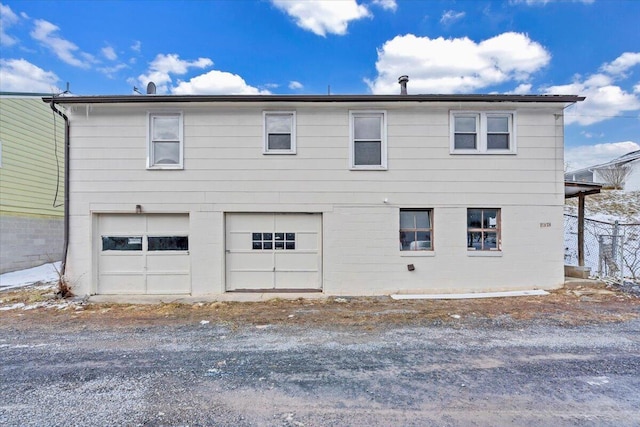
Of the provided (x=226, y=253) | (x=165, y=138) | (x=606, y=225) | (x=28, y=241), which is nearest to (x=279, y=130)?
(x=165, y=138)

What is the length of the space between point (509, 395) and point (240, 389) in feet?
9.13

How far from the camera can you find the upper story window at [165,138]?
810 centimetres

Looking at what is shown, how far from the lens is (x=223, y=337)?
5.02 metres

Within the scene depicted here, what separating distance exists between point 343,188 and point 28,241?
1177cm

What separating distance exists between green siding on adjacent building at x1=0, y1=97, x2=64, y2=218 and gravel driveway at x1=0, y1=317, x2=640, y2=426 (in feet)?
26.8

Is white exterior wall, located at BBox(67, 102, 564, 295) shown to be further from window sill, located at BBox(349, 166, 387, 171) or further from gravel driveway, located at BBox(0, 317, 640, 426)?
gravel driveway, located at BBox(0, 317, 640, 426)

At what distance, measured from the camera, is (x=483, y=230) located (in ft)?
26.8

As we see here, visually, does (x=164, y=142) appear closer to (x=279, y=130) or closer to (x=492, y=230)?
(x=279, y=130)

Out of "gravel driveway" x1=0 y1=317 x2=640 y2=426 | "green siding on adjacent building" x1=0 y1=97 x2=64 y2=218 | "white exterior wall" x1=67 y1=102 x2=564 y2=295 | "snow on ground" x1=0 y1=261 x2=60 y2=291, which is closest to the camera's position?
"gravel driveway" x1=0 y1=317 x2=640 y2=426

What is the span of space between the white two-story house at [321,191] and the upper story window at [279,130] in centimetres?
4

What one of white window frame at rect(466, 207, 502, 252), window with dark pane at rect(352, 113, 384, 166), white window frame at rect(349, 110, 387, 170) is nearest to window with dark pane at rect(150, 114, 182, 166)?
white window frame at rect(349, 110, 387, 170)

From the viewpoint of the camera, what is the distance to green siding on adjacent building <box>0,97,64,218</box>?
10.6 meters

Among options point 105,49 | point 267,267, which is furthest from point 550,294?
point 105,49

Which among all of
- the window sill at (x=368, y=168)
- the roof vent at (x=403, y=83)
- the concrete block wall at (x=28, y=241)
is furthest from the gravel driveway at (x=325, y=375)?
the concrete block wall at (x=28, y=241)
